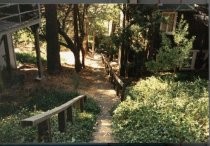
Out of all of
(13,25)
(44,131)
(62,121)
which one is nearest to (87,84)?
(62,121)

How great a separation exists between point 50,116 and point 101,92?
0.89 metres

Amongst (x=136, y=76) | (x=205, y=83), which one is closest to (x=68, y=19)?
(x=136, y=76)

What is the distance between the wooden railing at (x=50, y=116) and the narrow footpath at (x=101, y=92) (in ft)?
0.65

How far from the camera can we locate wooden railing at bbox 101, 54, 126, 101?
5207 millimetres

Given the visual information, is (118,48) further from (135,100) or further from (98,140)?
(98,140)

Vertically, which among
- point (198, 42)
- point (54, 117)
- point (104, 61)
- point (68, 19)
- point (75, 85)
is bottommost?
point (54, 117)

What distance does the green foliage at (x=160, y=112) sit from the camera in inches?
203

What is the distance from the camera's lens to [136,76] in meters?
5.21

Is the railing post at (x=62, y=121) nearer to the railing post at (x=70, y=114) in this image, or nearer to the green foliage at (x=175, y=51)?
the railing post at (x=70, y=114)

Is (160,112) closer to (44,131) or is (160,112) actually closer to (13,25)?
(44,131)

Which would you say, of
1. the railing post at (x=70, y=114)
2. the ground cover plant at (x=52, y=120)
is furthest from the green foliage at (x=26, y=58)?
the railing post at (x=70, y=114)

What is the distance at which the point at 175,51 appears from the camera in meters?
5.13

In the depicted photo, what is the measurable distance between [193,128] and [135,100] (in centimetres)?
99

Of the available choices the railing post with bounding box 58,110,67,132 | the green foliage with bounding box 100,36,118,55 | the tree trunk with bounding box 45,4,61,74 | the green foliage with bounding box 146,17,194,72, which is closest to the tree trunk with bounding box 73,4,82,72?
the tree trunk with bounding box 45,4,61,74
